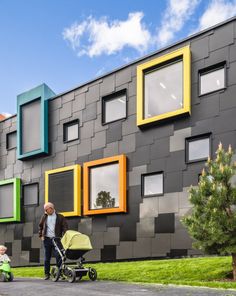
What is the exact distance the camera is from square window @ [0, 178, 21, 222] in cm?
2325

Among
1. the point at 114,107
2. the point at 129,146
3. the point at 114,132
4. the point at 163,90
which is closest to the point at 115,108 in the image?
the point at 114,107

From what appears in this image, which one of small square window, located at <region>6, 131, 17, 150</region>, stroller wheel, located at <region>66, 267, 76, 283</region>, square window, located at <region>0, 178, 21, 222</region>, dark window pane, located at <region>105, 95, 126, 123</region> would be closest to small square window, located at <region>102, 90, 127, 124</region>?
dark window pane, located at <region>105, 95, 126, 123</region>

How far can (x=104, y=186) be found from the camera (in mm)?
18859

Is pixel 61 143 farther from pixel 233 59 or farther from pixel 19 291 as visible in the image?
pixel 19 291

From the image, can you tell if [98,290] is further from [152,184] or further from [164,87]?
[164,87]

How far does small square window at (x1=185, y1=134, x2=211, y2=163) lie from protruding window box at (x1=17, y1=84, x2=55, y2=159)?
318 inches

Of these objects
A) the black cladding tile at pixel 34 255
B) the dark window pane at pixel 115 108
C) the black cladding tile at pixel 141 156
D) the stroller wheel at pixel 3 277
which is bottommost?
the black cladding tile at pixel 34 255

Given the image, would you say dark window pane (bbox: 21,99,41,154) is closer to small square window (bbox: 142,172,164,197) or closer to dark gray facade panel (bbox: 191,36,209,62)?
small square window (bbox: 142,172,164,197)

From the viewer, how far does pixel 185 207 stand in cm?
1571

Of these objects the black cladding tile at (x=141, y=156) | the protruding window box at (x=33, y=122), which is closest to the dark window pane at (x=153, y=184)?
the black cladding tile at (x=141, y=156)

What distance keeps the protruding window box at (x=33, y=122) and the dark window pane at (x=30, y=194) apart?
1.56 meters

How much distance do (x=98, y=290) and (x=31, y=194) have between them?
14809 mm

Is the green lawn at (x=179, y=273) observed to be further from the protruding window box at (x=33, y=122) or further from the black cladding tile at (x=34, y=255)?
the protruding window box at (x=33, y=122)

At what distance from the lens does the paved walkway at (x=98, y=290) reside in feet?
25.9
